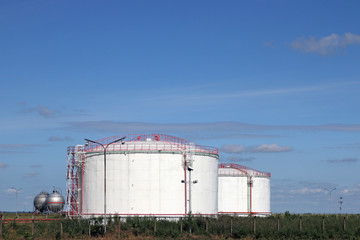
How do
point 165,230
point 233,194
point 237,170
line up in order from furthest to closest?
point 237,170, point 233,194, point 165,230

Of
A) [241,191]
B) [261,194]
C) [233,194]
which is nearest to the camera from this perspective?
[233,194]

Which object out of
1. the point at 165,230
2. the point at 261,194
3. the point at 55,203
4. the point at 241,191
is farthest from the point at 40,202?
the point at 165,230

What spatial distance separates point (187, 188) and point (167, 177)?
317cm

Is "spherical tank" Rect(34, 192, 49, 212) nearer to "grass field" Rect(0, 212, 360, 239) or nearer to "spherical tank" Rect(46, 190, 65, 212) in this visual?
"spherical tank" Rect(46, 190, 65, 212)

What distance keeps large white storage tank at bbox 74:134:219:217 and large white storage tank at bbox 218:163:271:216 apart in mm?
29402

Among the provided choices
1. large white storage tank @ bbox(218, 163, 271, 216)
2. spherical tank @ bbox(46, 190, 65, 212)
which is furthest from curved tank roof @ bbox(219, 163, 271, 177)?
spherical tank @ bbox(46, 190, 65, 212)

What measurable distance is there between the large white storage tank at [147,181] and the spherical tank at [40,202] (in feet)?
229

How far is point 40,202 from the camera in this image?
469 feet

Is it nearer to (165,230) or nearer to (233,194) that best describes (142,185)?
(165,230)

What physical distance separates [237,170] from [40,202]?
5925 cm

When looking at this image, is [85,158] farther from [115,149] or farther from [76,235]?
[76,235]

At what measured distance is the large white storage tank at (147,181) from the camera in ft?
239

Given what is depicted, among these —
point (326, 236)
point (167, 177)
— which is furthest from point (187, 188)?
point (326, 236)

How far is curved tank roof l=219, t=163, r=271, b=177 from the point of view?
107938 millimetres
